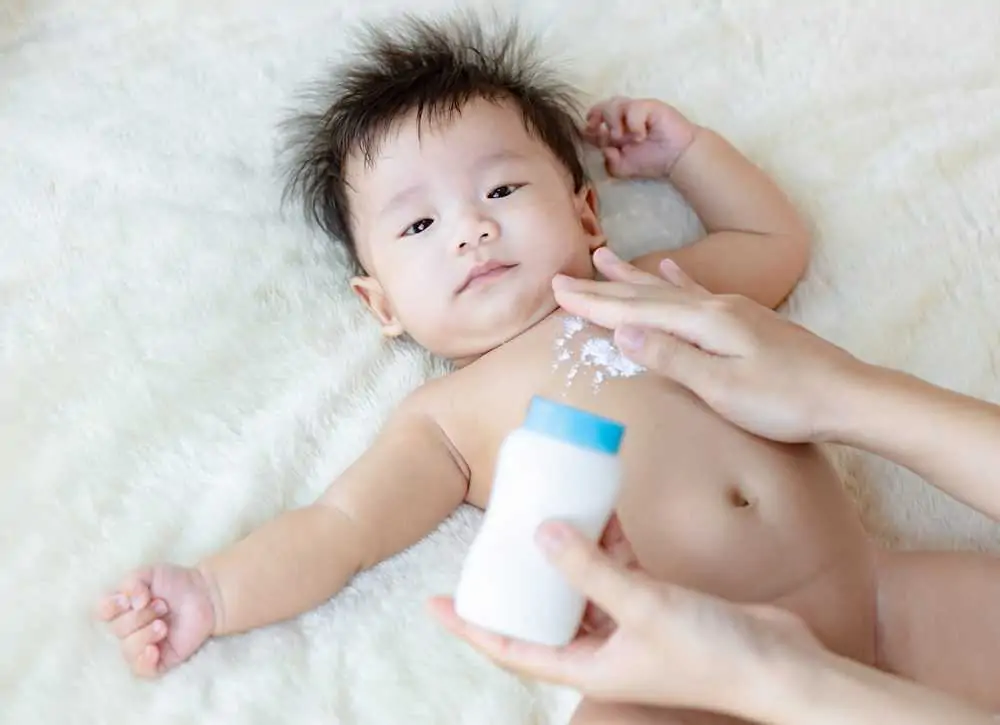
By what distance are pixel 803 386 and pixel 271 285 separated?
2.21 feet

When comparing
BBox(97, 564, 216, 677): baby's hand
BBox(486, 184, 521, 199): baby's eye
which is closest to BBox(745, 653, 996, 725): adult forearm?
BBox(97, 564, 216, 677): baby's hand

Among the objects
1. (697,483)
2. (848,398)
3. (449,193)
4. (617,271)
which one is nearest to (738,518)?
(697,483)

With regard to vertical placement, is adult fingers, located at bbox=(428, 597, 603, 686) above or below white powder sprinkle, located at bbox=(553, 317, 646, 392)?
below

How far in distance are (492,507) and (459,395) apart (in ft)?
1.37

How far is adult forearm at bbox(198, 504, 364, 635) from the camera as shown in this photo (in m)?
1.12

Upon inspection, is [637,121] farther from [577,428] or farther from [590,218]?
[577,428]

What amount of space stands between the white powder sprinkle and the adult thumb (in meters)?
0.13

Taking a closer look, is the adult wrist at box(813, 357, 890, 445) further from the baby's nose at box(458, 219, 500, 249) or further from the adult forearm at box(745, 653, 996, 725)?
the baby's nose at box(458, 219, 500, 249)

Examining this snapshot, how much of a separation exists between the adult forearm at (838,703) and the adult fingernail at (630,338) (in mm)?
322

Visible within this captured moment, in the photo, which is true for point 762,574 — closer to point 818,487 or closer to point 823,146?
point 818,487

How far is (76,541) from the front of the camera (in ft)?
3.92

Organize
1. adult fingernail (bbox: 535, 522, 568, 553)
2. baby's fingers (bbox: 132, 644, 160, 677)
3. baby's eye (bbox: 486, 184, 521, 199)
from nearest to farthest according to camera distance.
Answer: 1. adult fingernail (bbox: 535, 522, 568, 553)
2. baby's fingers (bbox: 132, 644, 160, 677)
3. baby's eye (bbox: 486, 184, 521, 199)

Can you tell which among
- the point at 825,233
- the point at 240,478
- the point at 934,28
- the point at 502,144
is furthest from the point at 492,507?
the point at 934,28

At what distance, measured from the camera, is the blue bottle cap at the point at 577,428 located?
0.80m
